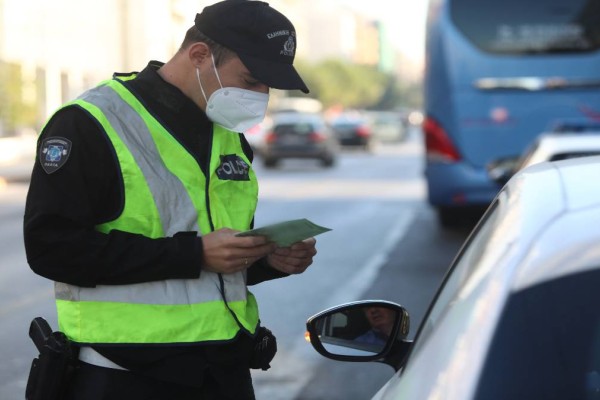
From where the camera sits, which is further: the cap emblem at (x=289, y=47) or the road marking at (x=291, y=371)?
the road marking at (x=291, y=371)

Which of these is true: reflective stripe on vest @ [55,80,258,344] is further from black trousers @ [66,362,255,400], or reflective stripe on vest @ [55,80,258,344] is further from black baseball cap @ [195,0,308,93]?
black baseball cap @ [195,0,308,93]

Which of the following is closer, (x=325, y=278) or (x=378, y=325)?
(x=378, y=325)

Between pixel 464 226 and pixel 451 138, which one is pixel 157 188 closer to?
pixel 451 138

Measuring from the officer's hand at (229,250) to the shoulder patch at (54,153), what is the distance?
14.0 inches

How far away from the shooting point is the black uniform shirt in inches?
112

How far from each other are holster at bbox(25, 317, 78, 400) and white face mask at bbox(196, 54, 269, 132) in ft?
2.06

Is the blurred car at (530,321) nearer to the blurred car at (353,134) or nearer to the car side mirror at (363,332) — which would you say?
the car side mirror at (363,332)

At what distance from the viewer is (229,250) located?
115 inches

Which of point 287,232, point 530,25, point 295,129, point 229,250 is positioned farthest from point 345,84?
point 229,250

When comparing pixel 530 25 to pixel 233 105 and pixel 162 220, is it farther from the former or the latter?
pixel 162 220

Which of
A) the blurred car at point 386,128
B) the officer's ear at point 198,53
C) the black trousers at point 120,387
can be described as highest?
the officer's ear at point 198,53

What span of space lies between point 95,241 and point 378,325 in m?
0.65

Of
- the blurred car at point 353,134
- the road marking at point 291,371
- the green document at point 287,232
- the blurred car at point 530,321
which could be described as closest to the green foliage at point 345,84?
the blurred car at point 353,134

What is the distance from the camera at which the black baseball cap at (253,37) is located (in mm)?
3070
